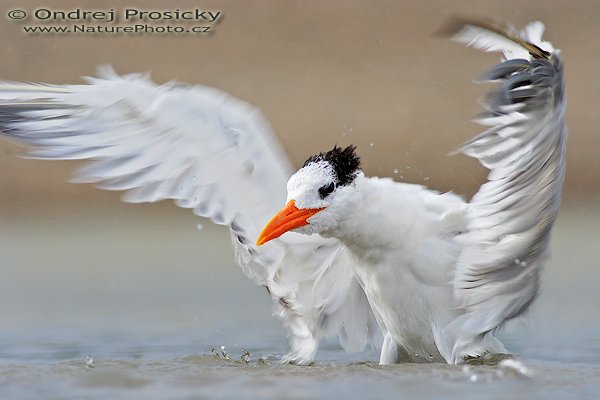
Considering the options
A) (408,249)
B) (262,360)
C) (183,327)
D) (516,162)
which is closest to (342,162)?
(408,249)

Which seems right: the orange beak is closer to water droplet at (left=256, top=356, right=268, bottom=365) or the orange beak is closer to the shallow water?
the shallow water

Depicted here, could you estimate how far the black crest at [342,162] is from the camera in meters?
6.89

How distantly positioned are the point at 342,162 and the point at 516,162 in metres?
0.97

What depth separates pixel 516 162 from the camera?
6.55 metres

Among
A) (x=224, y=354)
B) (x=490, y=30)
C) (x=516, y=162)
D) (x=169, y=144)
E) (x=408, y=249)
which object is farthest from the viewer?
(x=224, y=354)

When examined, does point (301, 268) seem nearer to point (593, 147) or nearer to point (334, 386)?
point (334, 386)

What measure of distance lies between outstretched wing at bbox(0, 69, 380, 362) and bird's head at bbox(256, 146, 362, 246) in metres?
0.46

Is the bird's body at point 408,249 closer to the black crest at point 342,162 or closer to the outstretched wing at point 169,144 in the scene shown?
the black crest at point 342,162

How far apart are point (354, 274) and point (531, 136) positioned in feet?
5.06

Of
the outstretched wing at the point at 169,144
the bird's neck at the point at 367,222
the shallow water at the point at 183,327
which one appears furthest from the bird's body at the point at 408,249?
the outstretched wing at the point at 169,144

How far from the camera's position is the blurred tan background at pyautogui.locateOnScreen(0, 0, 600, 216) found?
15617 mm

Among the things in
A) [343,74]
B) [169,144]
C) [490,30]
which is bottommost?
[169,144]

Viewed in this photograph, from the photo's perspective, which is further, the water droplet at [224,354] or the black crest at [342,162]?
the water droplet at [224,354]

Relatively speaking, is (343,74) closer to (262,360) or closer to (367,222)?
(262,360)
